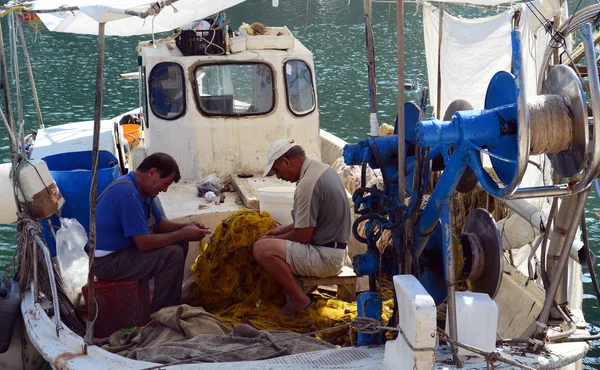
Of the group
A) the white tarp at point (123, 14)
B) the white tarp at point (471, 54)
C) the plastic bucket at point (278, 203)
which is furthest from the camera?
the white tarp at point (471, 54)

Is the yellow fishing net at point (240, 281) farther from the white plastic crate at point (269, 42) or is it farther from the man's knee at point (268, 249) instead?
the white plastic crate at point (269, 42)

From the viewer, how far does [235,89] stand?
26.9 ft

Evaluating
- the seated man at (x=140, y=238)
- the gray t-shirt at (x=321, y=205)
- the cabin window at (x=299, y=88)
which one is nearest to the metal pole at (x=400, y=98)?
the gray t-shirt at (x=321, y=205)

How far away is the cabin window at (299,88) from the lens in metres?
8.25

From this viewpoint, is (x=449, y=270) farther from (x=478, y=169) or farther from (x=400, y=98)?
(x=400, y=98)

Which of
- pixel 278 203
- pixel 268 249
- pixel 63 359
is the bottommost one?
pixel 63 359

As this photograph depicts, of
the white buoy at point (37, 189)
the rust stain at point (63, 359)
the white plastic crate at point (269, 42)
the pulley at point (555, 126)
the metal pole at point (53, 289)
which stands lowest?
the rust stain at point (63, 359)

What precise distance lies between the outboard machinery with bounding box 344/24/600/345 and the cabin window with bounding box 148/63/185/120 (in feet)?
10.6

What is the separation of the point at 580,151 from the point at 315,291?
3.12m

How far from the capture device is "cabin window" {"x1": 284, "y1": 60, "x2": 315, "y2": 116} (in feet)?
27.1

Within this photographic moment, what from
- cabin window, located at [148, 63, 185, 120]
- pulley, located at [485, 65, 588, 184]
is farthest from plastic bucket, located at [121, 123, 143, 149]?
pulley, located at [485, 65, 588, 184]

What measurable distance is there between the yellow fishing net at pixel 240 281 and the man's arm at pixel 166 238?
256 mm

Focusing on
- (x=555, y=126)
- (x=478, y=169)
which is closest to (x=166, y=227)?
(x=478, y=169)

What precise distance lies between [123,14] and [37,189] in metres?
2.03
